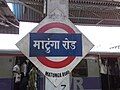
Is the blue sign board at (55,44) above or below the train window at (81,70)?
above

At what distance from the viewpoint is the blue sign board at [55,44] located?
8.29 feet

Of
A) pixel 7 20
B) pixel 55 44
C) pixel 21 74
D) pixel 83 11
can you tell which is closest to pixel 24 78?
pixel 21 74

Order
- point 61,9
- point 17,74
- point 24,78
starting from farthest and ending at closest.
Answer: point 24,78
point 17,74
point 61,9

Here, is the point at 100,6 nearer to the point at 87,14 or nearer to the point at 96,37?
the point at 87,14

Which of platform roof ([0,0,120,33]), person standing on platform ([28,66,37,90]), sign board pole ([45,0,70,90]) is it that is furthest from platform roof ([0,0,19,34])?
sign board pole ([45,0,70,90])

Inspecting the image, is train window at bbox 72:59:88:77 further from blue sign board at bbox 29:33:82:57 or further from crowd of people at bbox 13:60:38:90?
blue sign board at bbox 29:33:82:57

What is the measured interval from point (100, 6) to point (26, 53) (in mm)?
2398

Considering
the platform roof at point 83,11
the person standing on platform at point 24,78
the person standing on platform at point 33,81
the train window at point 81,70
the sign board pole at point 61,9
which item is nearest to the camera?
the sign board pole at point 61,9

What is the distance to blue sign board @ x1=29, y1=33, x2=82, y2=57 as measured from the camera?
8.29 feet

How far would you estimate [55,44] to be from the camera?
101 inches

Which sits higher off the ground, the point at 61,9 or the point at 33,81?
the point at 61,9

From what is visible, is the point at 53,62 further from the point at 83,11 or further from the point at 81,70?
the point at 81,70

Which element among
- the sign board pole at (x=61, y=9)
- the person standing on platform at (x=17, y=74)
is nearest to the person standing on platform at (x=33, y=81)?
the person standing on platform at (x=17, y=74)

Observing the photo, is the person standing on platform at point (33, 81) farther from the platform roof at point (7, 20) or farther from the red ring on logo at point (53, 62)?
the red ring on logo at point (53, 62)
